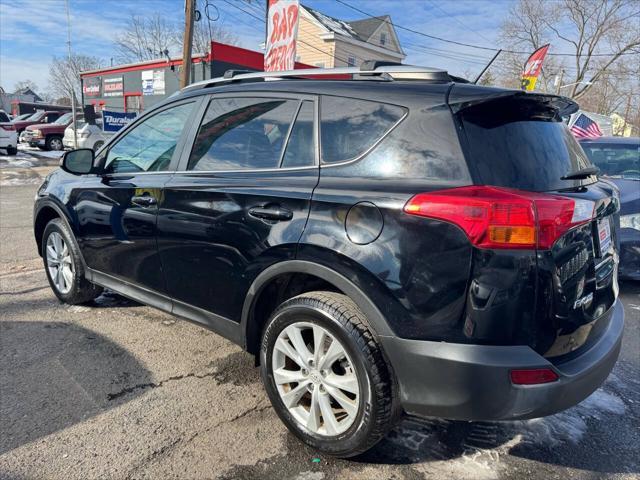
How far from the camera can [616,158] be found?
6.07 m

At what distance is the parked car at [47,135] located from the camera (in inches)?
850

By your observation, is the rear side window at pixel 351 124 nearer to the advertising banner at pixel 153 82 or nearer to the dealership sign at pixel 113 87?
the advertising banner at pixel 153 82

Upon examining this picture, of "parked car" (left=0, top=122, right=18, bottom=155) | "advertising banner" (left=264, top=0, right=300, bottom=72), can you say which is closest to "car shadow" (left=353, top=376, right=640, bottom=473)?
"advertising banner" (left=264, top=0, right=300, bottom=72)

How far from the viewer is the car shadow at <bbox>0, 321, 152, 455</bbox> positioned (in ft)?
8.55

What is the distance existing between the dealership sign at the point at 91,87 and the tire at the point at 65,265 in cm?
2512

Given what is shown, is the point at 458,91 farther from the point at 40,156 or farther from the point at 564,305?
the point at 40,156

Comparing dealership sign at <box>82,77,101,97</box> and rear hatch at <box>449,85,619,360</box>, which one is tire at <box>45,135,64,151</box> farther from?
rear hatch at <box>449,85,619,360</box>

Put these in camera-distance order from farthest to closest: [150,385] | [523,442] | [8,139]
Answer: [8,139] → [150,385] → [523,442]

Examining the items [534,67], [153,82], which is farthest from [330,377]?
[153,82]

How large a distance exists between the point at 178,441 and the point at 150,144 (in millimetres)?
2067

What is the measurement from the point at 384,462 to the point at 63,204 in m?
3.25

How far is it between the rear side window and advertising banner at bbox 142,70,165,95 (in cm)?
2148

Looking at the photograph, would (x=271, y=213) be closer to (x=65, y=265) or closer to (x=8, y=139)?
(x=65, y=265)

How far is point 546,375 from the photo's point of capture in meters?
1.96
